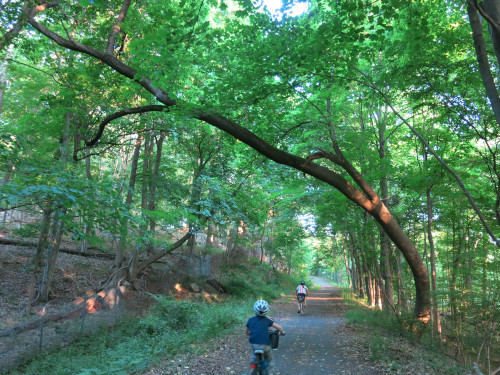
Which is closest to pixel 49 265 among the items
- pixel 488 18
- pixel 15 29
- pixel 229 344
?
pixel 229 344

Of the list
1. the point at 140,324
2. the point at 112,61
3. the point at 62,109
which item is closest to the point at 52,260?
the point at 140,324

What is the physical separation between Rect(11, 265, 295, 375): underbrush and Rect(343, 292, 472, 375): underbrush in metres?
4.40

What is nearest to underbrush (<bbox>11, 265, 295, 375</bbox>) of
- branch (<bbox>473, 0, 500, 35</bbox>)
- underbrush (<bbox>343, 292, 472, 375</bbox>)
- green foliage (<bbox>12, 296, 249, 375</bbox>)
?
green foliage (<bbox>12, 296, 249, 375</bbox>)

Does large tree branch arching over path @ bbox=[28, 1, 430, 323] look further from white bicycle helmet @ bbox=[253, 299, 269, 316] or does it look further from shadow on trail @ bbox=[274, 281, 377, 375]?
white bicycle helmet @ bbox=[253, 299, 269, 316]

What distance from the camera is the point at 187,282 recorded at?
59.6 feet

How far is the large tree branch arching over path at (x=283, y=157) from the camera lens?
22.4 ft

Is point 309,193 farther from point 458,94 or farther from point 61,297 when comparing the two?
point 61,297

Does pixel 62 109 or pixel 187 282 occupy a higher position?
pixel 62 109

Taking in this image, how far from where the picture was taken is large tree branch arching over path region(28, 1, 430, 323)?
684 cm

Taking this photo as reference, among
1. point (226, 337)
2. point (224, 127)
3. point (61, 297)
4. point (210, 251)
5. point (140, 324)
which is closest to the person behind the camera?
point (224, 127)

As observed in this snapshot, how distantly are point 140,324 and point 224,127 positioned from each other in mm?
7480

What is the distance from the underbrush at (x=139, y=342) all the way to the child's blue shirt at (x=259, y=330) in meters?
2.93

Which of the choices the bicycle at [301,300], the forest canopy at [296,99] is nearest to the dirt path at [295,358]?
the forest canopy at [296,99]

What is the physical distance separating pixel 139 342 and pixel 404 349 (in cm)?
703
